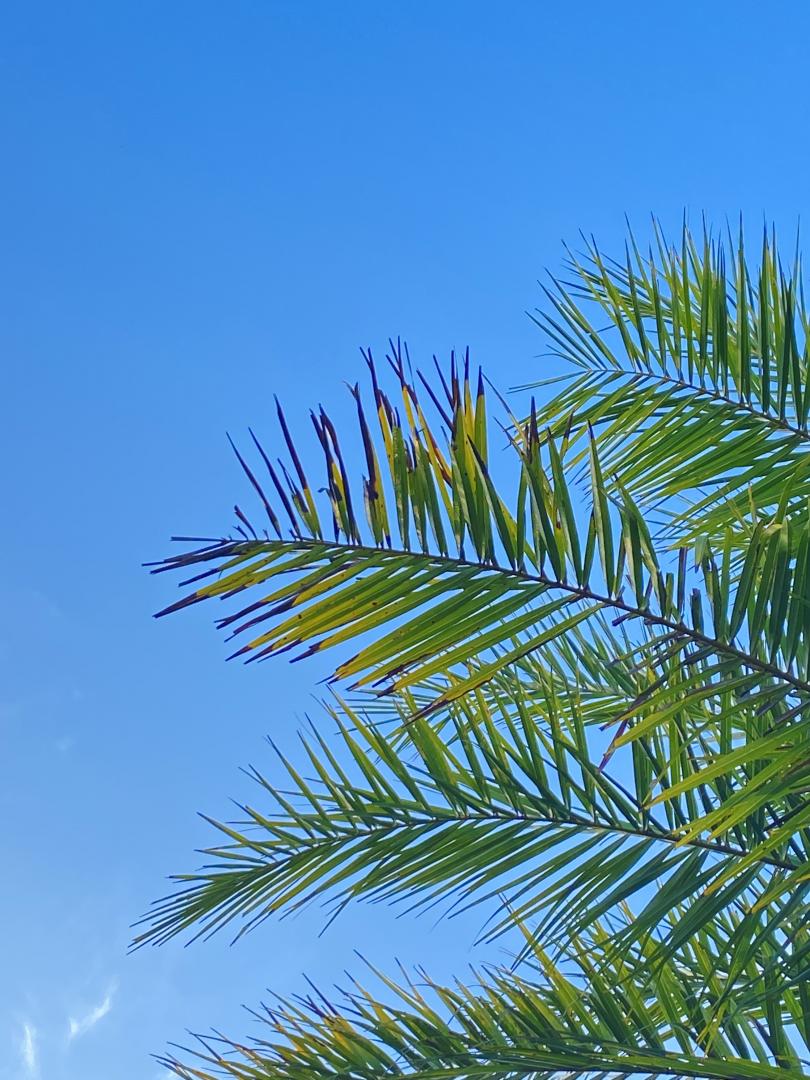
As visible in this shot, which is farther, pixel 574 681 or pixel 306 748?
pixel 574 681

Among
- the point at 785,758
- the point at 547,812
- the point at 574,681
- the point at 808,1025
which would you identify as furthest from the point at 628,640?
the point at 574,681

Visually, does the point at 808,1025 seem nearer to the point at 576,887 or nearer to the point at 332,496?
the point at 576,887

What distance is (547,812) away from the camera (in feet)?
5.96

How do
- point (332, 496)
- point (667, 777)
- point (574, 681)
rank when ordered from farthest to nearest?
point (574, 681)
point (667, 777)
point (332, 496)

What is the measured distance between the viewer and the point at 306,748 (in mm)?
2002

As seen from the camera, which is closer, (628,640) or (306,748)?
(628,640)

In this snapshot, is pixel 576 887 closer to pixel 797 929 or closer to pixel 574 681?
pixel 797 929

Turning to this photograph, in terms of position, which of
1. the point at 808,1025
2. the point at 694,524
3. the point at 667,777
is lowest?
the point at 808,1025

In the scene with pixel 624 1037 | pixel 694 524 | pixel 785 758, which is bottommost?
pixel 624 1037

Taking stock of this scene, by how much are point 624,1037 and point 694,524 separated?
85 cm

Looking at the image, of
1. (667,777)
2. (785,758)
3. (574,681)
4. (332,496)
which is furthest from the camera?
(574,681)

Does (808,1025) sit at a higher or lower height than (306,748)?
lower

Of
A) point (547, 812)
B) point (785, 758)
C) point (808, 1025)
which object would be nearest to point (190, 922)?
point (547, 812)

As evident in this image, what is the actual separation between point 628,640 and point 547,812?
1.77 ft
